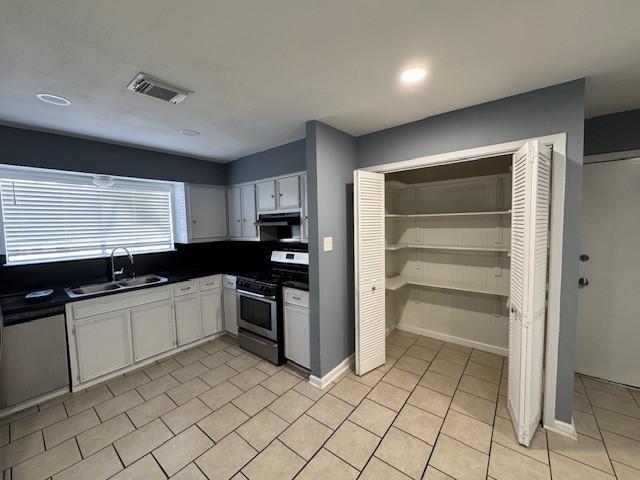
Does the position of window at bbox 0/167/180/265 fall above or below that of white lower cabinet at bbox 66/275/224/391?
above

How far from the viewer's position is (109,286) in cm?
299

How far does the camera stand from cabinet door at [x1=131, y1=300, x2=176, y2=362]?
2.83m

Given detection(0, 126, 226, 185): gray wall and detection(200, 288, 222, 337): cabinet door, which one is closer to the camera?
detection(0, 126, 226, 185): gray wall

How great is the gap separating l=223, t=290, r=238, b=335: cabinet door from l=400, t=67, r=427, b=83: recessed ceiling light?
3.00 meters

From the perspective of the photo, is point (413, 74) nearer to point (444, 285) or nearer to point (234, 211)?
point (444, 285)

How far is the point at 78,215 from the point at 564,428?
4.97 meters

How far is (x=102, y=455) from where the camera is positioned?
1.78 metres

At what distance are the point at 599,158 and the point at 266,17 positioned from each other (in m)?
3.01

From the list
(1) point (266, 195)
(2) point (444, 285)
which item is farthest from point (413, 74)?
(2) point (444, 285)

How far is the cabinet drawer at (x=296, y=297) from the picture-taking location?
104 inches

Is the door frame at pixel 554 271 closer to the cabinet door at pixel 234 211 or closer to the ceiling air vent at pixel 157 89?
the ceiling air vent at pixel 157 89

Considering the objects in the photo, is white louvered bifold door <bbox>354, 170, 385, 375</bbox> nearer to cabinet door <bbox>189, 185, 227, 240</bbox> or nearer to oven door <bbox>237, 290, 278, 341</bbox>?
oven door <bbox>237, 290, 278, 341</bbox>

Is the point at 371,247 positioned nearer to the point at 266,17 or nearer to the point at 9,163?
the point at 266,17

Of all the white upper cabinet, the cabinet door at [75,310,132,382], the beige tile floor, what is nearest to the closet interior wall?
the beige tile floor
